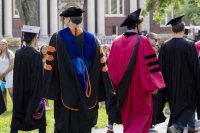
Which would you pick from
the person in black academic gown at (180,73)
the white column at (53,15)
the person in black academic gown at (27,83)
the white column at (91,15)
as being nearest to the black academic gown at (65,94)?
the person in black academic gown at (27,83)

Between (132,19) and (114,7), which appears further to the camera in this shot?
(114,7)

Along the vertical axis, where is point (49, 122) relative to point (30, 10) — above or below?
below

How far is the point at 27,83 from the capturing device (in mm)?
8164

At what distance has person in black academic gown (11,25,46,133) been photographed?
8062mm

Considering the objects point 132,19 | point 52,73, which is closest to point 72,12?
point 52,73

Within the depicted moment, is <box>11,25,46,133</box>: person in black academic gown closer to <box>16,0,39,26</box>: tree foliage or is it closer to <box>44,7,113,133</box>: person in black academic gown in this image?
<box>44,7,113,133</box>: person in black academic gown

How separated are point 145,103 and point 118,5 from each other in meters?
49.3

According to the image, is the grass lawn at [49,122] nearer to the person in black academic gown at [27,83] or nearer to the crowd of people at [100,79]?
the crowd of people at [100,79]

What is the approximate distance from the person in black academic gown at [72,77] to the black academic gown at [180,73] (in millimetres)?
2364

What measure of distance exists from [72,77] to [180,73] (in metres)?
2.70

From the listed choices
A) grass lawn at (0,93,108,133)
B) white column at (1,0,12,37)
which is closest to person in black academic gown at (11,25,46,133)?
grass lawn at (0,93,108,133)

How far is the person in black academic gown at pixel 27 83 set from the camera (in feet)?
26.5

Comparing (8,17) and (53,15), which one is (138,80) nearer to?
(8,17)

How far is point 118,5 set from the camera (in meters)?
56.6
